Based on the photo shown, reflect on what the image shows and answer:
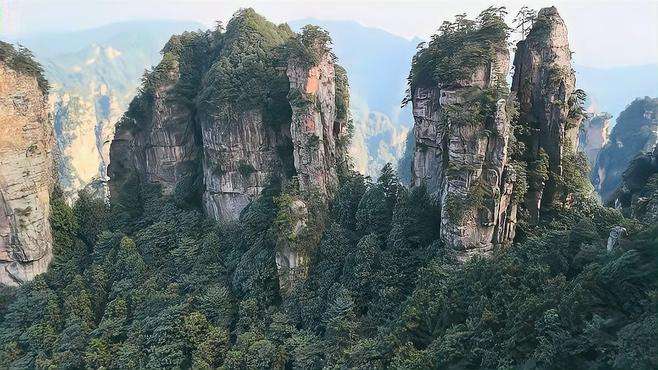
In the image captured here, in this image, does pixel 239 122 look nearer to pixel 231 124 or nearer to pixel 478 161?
pixel 231 124

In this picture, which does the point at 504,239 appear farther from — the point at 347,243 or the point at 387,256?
the point at 347,243

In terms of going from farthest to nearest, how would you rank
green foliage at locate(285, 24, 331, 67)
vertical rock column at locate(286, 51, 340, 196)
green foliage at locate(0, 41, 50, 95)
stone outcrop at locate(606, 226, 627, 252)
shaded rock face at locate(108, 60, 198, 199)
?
shaded rock face at locate(108, 60, 198, 199) → green foliage at locate(0, 41, 50, 95) → vertical rock column at locate(286, 51, 340, 196) → green foliage at locate(285, 24, 331, 67) → stone outcrop at locate(606, 226, 627, 252)

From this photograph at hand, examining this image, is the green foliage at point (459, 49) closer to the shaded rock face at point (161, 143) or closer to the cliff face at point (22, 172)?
the shaded rock face at point (161, 143)

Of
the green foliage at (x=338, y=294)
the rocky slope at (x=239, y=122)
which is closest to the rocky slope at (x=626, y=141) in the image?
the rocky slope at (x=239, y=122)

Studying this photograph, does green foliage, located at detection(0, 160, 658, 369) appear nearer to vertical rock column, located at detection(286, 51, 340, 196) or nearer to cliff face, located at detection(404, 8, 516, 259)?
cliff face, located at detection(404, 8, 516, 259)

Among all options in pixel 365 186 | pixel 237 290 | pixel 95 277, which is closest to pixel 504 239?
pixel 365 186

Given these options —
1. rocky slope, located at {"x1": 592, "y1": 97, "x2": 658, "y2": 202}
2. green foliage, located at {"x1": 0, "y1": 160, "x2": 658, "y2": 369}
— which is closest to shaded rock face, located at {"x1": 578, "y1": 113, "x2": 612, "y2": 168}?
rocky slope, located at {"x1": 592, "y1": 97, "x2": 658, "y2": 202}

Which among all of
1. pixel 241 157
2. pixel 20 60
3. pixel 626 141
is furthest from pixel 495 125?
pixel 626 141

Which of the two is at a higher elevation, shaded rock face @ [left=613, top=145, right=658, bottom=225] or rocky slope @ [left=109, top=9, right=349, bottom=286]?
rocky slope @ [left=109, top=9, right=349, bottom=286]
